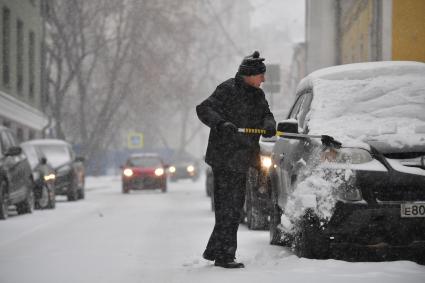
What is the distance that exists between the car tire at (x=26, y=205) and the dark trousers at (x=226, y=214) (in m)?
10.9

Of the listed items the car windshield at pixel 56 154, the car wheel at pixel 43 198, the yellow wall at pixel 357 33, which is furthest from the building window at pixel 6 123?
the car wheel at pixel 43 198

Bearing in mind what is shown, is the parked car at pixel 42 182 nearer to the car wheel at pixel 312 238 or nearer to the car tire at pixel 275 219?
the car tire at pixel 275 219

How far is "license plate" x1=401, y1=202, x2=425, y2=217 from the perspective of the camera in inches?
303

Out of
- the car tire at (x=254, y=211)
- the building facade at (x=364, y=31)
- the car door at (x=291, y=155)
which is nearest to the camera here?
the car door at (x=291, y=155)

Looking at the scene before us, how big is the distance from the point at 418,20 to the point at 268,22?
73436mm

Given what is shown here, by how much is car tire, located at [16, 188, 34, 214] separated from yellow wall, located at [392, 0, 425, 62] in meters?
9.54

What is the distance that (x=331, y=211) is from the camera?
773 cm

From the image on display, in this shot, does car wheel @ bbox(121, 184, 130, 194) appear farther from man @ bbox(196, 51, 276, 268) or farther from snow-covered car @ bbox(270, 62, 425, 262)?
man @ bbox(196, 51, 276, 268)

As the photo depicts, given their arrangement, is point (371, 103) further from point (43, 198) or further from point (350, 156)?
point (43, 198)

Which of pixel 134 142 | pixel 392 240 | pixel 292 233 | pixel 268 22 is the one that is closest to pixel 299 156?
pixel 292 233

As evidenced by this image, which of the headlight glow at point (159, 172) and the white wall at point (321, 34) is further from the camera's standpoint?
the white wall at point (321, 34)

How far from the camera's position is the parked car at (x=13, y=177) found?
16594 millimetres

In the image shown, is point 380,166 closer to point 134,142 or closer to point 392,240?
point 392,240

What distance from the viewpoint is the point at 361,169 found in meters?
7.78
